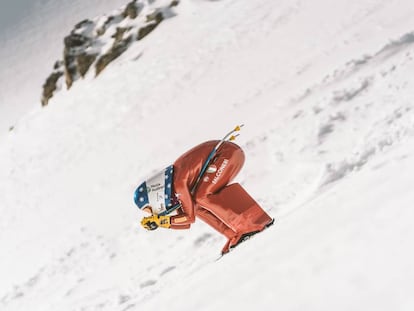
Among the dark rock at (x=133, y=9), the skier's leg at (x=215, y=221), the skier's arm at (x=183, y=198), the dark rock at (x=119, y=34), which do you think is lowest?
the dark rock at (x=119, y=34)

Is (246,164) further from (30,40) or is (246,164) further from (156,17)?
(30,40)

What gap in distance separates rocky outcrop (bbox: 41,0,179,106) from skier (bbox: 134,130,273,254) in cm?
1233

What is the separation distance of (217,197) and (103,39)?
15431mm

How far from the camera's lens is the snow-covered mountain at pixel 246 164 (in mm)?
3342

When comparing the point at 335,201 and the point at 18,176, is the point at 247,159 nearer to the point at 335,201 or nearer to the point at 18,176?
the point at 335,201

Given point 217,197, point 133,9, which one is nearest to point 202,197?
point 217,197

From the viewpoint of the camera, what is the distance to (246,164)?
341 inches

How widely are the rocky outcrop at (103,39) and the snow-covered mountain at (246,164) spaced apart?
28.1 inches

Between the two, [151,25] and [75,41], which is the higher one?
[75,41]

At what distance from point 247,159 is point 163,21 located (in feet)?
32.7

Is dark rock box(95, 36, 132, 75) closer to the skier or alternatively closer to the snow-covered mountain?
the snow-covered mountain

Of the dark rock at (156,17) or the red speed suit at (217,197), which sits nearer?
the red speed suit at (217,197)

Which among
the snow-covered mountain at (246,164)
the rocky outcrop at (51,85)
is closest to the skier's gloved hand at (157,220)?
the snow-covered mountain at (246,164)

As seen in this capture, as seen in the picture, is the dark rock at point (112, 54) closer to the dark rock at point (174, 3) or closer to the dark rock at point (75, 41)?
the dark rock at point (174, 3)
